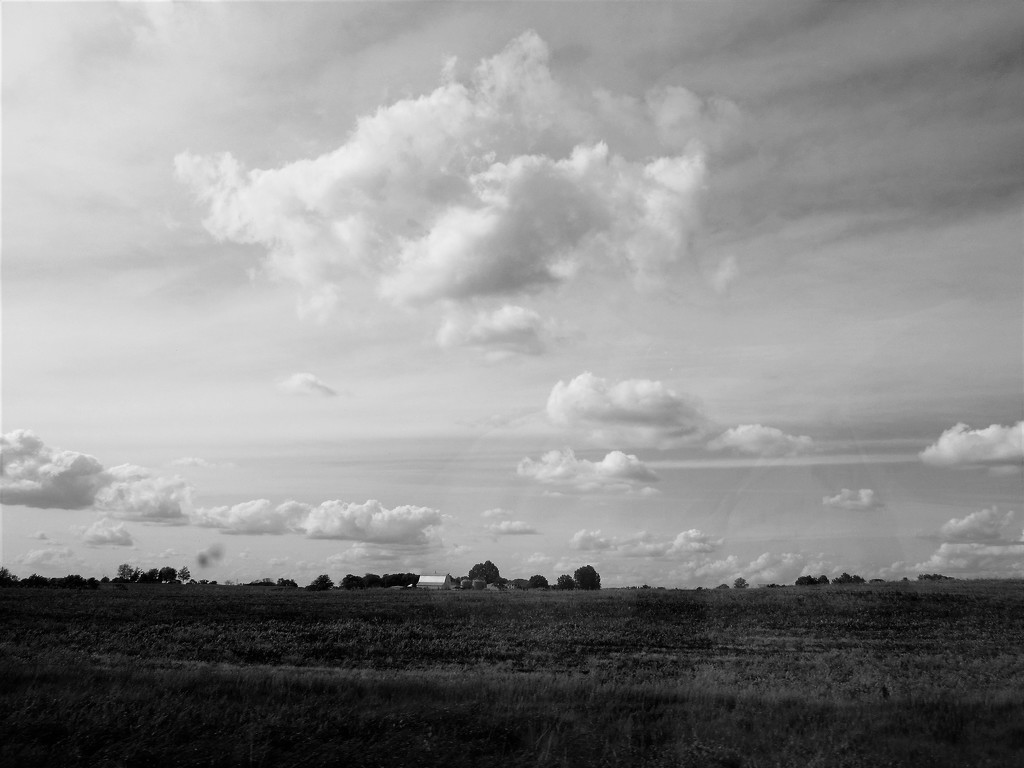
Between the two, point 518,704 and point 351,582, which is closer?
point 518,704

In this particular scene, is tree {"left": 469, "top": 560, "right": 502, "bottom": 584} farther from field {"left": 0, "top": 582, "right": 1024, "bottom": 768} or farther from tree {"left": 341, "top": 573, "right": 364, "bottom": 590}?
field {"left": 0, "top": 582, "right": 1024, "bottom": 768}

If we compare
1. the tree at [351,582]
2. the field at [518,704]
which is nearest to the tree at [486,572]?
the tree at [351,582]

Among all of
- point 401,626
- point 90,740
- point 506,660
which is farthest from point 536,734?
point 401,626

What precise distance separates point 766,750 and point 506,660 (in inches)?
675

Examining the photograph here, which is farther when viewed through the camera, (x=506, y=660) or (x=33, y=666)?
(x=506, y=660)

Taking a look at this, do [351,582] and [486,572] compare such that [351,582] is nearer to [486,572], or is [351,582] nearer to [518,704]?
[486,572]

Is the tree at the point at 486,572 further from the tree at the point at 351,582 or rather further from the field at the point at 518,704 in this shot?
the field at the point at 518,704

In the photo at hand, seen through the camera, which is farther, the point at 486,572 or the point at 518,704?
the point at 486,572

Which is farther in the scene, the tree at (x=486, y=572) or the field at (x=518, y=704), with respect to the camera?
the tree at (x=486, y=572)

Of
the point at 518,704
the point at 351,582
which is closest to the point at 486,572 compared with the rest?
the point at 351,582

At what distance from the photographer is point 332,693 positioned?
15227 millimetres

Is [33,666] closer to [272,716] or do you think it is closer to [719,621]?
[272,716]

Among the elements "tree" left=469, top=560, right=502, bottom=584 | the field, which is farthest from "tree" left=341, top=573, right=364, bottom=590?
the field

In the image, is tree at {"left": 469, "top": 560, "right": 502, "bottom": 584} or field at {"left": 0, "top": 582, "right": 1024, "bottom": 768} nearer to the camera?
field at {"left": 0, "top": 582, "right": 1024, "bottom": 768}
